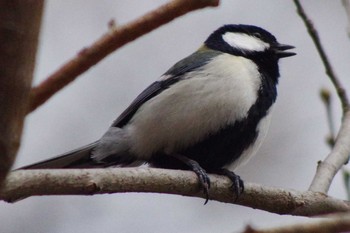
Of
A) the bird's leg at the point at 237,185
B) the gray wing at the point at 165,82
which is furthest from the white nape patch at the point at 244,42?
the bird's leg at the point at 237,185

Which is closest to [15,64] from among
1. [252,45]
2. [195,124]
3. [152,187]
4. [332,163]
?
[152,187]

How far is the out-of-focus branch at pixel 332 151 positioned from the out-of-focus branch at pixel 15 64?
6.01ft

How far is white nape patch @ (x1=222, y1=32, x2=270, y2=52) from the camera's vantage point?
3.58m

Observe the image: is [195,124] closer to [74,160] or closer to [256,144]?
[256,144]

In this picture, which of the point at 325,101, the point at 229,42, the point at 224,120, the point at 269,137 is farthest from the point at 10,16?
the point at 269,137

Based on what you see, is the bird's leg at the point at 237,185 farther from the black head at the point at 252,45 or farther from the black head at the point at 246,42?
the black head at the point at 246,42

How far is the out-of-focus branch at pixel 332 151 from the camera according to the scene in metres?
2.34

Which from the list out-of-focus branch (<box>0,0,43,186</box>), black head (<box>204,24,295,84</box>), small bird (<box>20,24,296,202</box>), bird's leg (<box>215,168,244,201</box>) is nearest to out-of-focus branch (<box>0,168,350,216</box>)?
bird's leg (<box>215,168,244,201</box>)

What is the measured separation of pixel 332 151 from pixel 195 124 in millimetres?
799

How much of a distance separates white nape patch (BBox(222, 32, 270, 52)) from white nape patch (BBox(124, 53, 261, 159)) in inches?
15.7

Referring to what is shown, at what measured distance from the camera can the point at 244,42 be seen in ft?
12.0

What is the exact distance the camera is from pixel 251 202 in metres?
2.29

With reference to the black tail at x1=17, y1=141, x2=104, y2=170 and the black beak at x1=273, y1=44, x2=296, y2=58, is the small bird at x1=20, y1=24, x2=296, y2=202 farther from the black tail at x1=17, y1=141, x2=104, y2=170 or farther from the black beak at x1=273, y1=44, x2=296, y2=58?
the black beak at x1=273, y1=44, x2=296, y2=58

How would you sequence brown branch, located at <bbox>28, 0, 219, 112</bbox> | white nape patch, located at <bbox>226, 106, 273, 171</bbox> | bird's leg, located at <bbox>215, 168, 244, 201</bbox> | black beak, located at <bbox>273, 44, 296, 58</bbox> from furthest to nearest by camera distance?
black beak, located at <bbox>273, 44, 296, 58</bbox> → white nape patch, located at <bbox>226, 106, 273, 171</bbox> → bird's leg, located at <bbox>215, 168, 244, 201</bbox> → brown branch, located at <bbox>28, 0, 219, 112</bbox>
